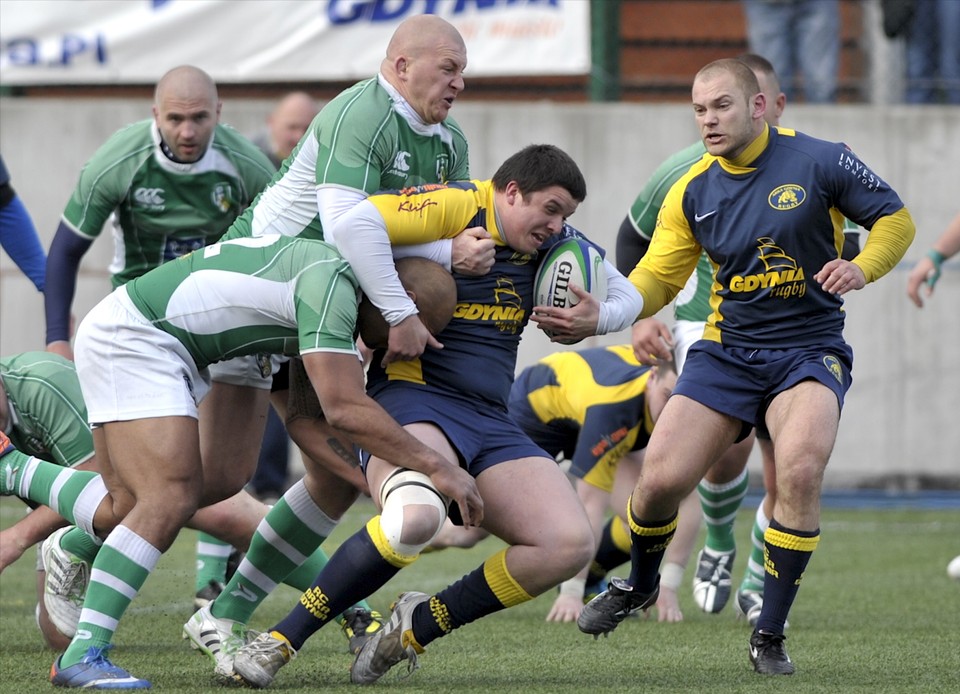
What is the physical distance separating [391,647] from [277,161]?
4742 millimetres

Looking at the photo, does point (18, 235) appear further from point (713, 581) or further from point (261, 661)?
point (713, 581)

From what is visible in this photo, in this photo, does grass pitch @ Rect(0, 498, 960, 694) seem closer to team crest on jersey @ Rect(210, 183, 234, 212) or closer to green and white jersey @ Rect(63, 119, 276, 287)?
green and white jersey @ Rect(63, 119, 276, 287)

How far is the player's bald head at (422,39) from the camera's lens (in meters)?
5.21

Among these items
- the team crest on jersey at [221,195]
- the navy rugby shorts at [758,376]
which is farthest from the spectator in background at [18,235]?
the navy rugby shorts at [758,376]

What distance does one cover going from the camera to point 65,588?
5.18 metres

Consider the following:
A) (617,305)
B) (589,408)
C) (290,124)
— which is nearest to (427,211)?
(617,305)

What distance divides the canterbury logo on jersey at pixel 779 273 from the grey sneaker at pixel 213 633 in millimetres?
2023

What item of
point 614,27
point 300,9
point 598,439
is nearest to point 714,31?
point 614,27

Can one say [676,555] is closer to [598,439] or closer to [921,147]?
[598,439]

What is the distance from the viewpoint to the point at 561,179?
461 cm

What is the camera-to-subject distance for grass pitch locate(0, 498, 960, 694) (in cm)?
464

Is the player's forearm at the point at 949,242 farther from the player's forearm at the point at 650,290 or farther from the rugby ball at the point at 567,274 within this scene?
the rugby ball at the point at 567,274

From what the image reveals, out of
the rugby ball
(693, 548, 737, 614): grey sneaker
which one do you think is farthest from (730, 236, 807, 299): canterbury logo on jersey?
(693, 548, 737, 614): grey sneaker

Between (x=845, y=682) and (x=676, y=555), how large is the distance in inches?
79.6
